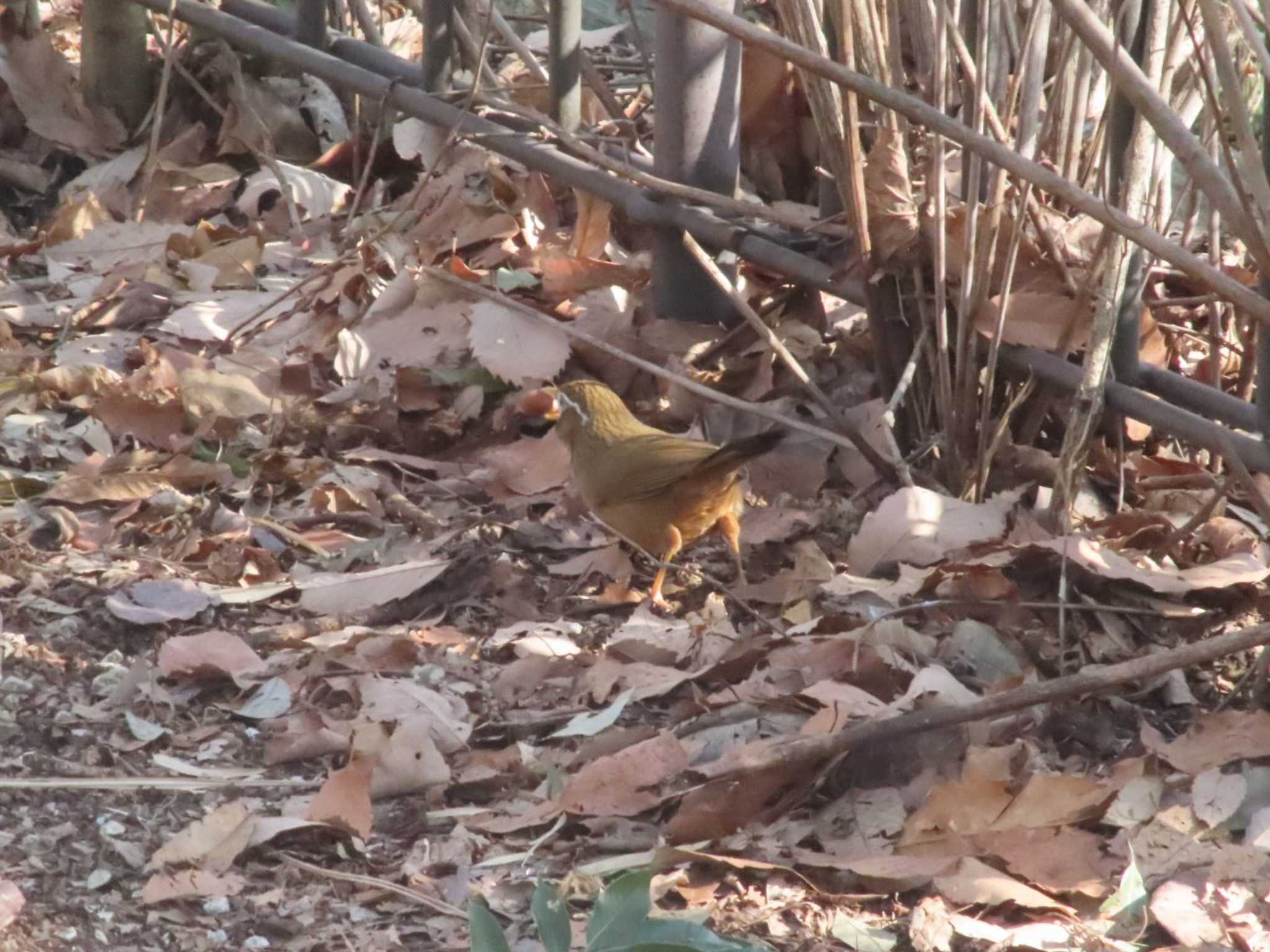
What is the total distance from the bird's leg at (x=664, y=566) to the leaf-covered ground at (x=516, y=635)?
0.13 feet

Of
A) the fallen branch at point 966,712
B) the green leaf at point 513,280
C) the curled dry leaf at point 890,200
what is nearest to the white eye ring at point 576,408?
the green leaf at point 513,280

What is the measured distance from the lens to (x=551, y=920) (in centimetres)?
202

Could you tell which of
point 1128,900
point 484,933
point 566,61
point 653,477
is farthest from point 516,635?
point 566,61

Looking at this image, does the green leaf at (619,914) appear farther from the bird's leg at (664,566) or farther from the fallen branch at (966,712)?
the bird's leg at (664,566)

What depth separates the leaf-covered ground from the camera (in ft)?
7.93

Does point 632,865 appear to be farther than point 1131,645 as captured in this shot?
No

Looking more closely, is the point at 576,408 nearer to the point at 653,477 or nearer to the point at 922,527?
the point at 653,477

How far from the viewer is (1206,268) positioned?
209 centimetres

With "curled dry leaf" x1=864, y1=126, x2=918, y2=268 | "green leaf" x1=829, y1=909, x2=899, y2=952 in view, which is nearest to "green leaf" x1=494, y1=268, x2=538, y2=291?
"curled dry leaf" x1=864, y1=126, x2=918, y2=268

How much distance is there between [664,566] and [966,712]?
4.29 feet

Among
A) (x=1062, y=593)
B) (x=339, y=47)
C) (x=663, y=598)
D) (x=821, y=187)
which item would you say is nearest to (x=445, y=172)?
(x=339, y=47)

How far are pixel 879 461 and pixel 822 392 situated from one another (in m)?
0.39

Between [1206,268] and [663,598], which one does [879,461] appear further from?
[1206,268]

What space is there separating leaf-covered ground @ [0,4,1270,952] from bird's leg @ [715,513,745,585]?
2.3 inches
